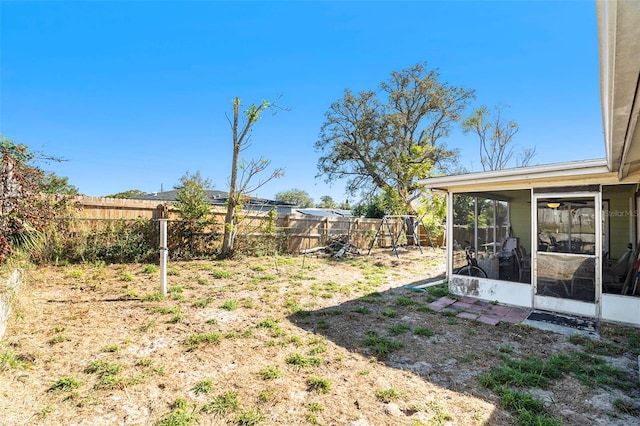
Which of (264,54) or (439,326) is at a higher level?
(264,54)

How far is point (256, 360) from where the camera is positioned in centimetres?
334

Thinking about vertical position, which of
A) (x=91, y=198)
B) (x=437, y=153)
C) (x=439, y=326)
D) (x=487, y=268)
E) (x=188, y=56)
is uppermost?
(x=188, y=56)

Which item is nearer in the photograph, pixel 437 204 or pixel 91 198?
pixel 91 198

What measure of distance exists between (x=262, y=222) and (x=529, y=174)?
25.2 ft

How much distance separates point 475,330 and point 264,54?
10.3m

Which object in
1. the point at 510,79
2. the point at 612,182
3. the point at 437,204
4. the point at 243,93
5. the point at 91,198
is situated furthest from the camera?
the point at 510,79

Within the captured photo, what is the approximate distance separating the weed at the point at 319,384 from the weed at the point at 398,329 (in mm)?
1627

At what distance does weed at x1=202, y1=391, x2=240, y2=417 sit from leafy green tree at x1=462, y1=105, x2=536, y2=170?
67.6 feet

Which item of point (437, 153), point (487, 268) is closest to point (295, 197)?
point (437, 153)

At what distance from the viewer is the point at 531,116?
62.4 feet

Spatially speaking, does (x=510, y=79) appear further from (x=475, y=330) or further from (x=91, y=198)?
(x=91, y=198)

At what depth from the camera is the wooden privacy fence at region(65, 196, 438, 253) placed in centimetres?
764

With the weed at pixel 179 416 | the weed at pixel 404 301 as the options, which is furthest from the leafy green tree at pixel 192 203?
the weed at pixel 179 416

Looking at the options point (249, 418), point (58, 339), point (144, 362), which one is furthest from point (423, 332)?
point (58, 339)
